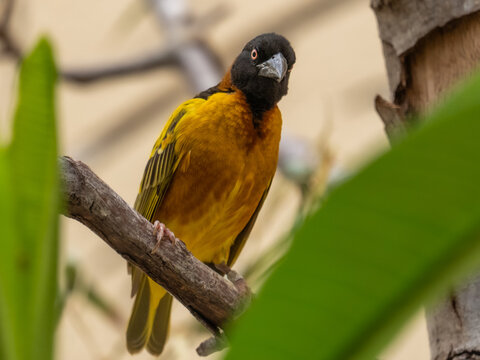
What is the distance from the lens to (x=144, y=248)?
4.17ft

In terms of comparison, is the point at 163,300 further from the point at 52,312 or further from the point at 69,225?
the point at 69,225

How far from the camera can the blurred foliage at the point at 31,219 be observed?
576mm

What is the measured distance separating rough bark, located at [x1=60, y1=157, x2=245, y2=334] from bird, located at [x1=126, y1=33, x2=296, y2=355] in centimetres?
49

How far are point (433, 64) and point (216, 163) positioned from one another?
0.70m

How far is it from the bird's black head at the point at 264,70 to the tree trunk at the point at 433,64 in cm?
51

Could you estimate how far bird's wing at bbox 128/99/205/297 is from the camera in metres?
2.03

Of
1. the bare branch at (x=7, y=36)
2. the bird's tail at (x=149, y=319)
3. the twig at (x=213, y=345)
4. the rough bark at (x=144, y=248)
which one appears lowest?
the twig at (x=213, y=345)

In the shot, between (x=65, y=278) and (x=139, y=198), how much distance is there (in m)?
0.33

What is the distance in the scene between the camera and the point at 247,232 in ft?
7.44

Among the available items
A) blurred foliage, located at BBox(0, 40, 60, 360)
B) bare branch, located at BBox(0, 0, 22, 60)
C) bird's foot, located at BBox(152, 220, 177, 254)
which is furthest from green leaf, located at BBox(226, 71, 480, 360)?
bare branch, located at BBox(0, 0, 22, 60)

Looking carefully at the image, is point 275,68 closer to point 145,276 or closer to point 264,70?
point 264,70

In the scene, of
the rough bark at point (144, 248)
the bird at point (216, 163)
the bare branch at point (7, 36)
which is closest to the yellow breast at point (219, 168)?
the bird at point (216, 163)

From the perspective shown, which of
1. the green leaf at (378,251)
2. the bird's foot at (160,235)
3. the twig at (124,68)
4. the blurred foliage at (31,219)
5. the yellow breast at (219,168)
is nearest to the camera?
the green leaf at (378,251)

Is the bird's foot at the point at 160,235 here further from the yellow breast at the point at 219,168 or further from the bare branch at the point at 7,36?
the bare branch at the point at 7,36
